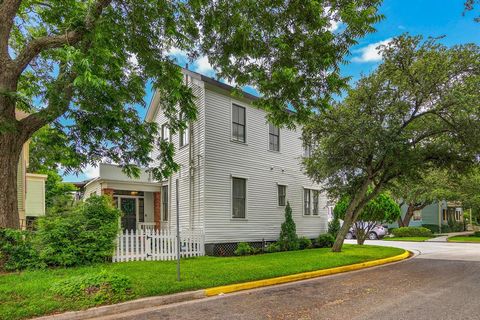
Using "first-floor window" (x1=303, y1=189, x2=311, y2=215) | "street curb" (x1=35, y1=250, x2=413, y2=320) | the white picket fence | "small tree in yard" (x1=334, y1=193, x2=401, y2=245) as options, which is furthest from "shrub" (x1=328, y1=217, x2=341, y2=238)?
"street curb" (x1=35, y1=250, x2=413, y2=320)

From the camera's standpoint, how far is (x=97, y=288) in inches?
264

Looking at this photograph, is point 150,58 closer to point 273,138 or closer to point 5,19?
point 5,19

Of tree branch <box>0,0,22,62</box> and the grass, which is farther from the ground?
tree branch <box>0,0,22,62</box>

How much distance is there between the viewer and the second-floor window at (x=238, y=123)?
50.7 ft

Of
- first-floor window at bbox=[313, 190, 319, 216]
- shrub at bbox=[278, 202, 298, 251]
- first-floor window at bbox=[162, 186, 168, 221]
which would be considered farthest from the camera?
first-floor window at bbox=[313, 190, 319, 216]

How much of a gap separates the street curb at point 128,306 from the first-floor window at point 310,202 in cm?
1183

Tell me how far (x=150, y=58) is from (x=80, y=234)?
17.5 feet

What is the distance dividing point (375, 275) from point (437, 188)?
2134cm

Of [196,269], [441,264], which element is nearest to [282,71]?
[196,269]

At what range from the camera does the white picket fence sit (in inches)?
442

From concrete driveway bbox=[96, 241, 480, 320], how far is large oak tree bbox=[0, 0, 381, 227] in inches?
178

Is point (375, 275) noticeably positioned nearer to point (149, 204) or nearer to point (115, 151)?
point (115, 151)

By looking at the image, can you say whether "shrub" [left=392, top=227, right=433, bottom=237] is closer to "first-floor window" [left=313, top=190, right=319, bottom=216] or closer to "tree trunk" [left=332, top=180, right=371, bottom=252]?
"first-floor window" [left=313, top=190, right=319, bottom=216]

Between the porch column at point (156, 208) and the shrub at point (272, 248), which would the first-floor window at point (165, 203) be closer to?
the porch column at point (156, 208)
